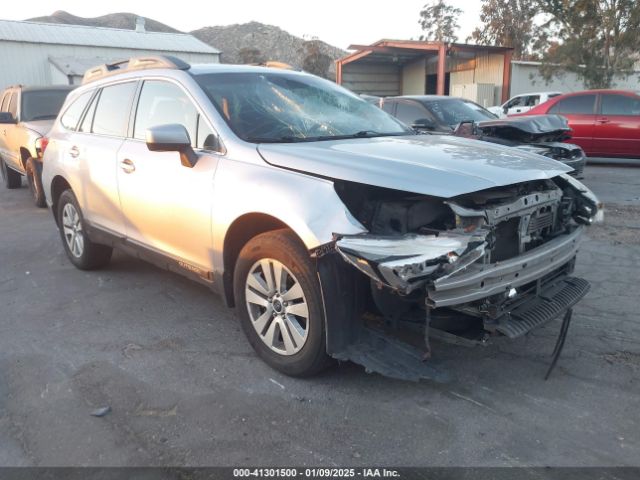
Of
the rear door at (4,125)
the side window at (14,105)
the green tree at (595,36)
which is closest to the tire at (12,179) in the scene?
the rear door at (4,125)

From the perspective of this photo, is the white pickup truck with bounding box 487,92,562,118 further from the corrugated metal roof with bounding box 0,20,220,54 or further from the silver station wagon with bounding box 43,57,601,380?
the corrugated metal roof with bounding box 0,20,220,54

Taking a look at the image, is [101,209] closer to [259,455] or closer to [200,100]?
[200,100]

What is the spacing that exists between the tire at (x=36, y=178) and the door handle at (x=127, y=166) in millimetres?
4838

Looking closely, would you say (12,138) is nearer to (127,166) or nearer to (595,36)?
(127,166)

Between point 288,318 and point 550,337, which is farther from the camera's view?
point 550,337

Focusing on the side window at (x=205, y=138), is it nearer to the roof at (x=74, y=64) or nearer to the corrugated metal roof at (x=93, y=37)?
the roof at (x=74, y=64)

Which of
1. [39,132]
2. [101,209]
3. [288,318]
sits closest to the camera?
[288,318]

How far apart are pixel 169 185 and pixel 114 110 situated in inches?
53.4

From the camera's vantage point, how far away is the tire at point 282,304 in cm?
313

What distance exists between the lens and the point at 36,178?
28.5 feet

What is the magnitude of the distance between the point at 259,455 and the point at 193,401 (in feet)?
2.20

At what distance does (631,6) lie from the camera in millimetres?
19453

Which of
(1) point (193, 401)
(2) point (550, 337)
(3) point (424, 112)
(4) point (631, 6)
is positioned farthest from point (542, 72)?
(1) point (193, 401)

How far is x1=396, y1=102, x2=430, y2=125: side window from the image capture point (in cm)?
952
